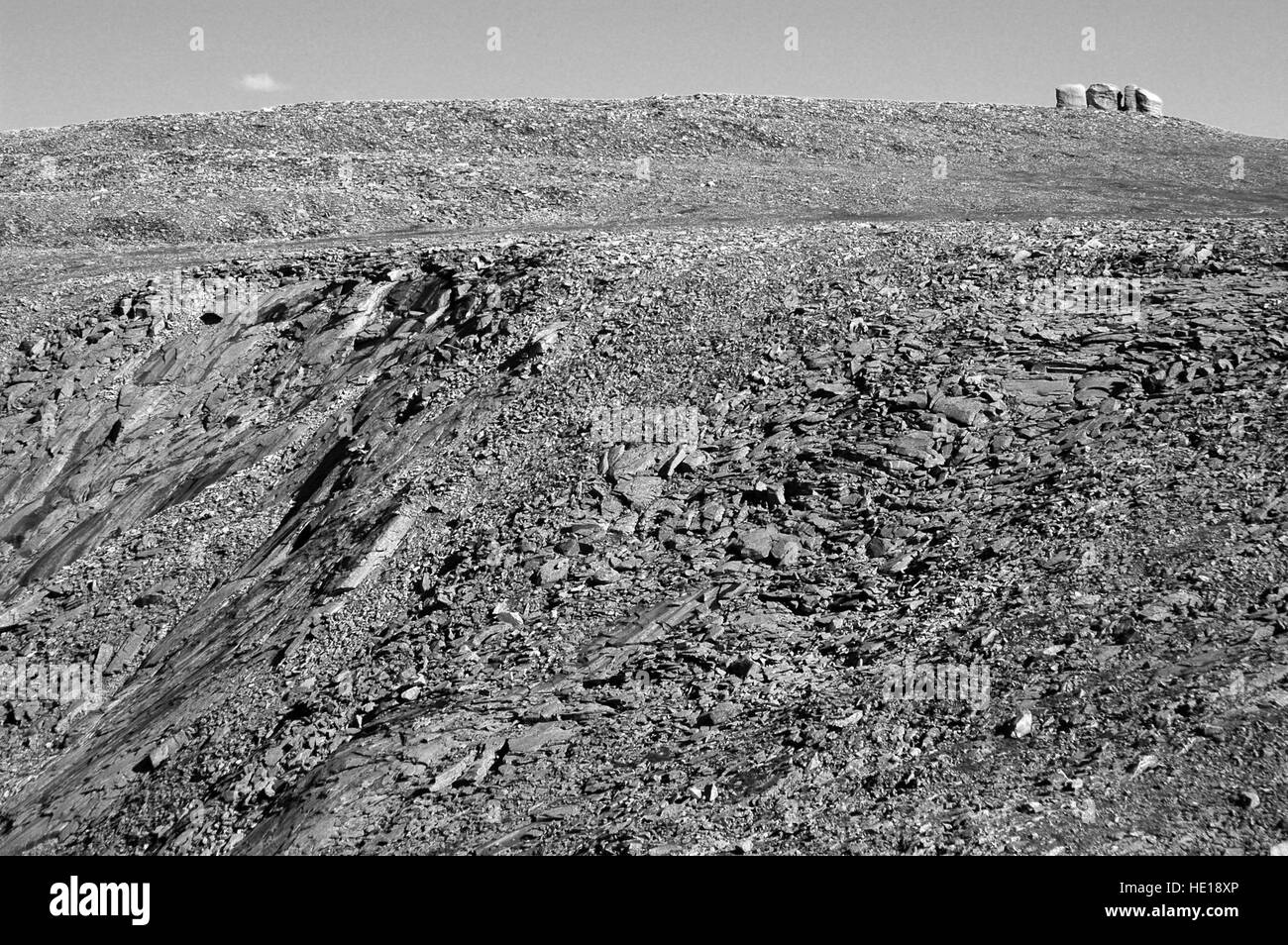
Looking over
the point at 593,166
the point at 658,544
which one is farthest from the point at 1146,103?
the point at 658,544

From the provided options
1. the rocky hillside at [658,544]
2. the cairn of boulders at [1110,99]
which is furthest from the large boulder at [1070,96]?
the rocky hillside at [658,544]

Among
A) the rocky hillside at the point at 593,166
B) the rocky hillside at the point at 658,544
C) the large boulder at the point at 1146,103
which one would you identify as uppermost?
the large boulder at the point at 1146,103

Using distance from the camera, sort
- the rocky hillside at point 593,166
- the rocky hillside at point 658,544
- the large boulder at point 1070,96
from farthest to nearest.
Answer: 1. the large boulder at point 1070,96
2. the rocky hillside at point 593,166
3. the rocky hillside at point 658,544

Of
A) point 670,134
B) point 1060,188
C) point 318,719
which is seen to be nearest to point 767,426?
point 318,719

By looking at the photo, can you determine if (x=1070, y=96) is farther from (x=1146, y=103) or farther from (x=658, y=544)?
(x=658, y=544)

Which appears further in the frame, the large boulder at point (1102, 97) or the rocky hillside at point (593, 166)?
the large boulder at point (1102, 97)

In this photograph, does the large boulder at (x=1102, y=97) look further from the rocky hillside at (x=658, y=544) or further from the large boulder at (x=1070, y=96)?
the rocky hillside at (x=658, y=544)

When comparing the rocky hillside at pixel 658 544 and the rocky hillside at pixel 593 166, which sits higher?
the rocky hillside at pixel 593 166
